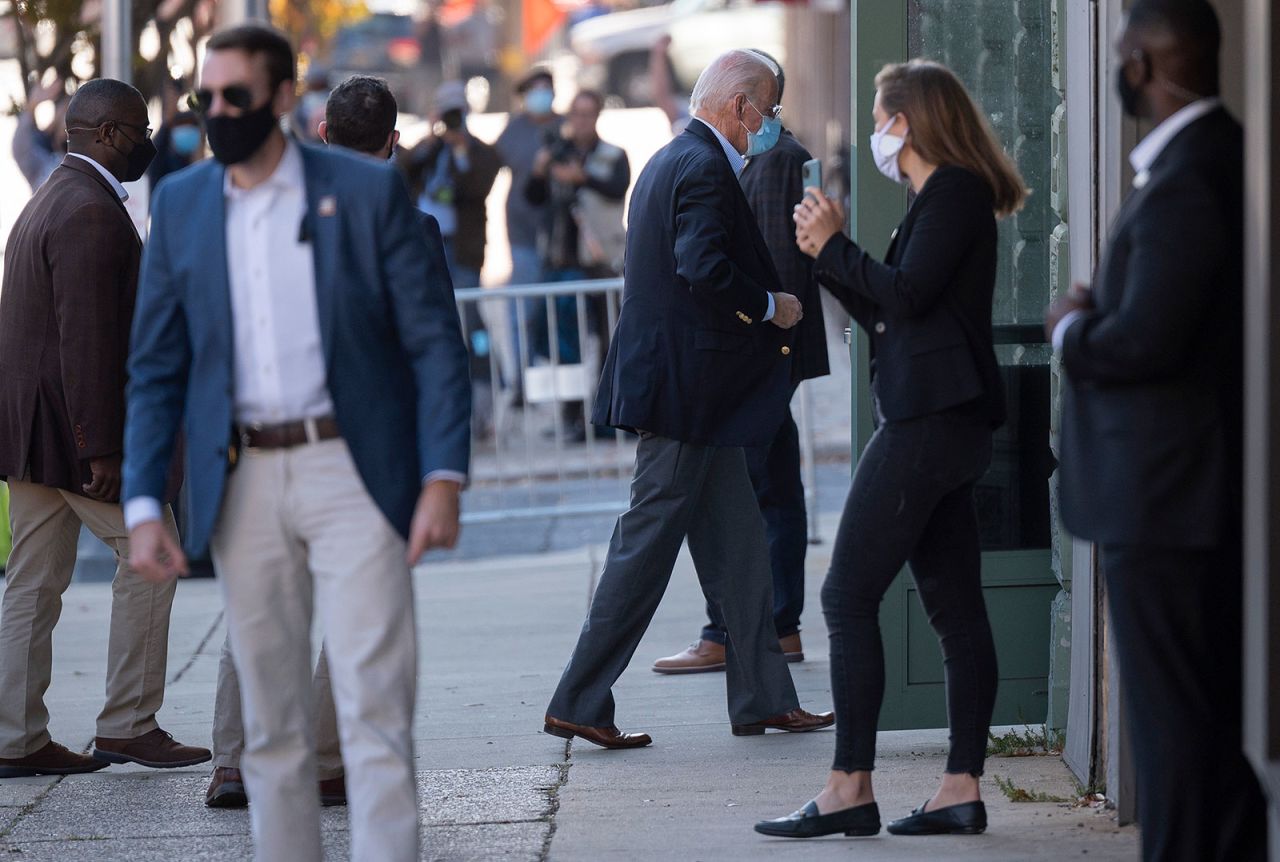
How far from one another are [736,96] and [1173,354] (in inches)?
104

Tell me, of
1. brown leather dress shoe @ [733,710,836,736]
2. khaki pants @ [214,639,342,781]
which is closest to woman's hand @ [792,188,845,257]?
khaki pants @ [214,639,342,781]

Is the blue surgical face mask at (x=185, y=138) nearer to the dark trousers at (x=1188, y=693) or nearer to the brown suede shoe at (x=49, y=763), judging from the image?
the brown suede shoe at (x=49, y=763)

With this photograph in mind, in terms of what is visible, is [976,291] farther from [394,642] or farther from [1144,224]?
[394,642]

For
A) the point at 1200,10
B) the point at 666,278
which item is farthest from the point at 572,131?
the point at 1200,10

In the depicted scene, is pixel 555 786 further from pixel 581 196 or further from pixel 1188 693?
pixel 581 196

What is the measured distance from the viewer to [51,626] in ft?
19.5

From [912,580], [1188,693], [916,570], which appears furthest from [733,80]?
[1188,693]

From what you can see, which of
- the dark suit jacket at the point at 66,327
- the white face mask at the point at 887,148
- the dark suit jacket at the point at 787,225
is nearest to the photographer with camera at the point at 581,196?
the dark suit jacket at the point at 787,225

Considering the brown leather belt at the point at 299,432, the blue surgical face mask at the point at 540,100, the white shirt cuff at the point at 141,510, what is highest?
the blue surgical face mask at the point at 540,100

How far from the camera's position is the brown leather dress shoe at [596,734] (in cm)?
583

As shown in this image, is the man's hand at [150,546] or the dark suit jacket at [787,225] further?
the dark suit jacket at [787,225]

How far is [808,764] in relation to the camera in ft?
18.4

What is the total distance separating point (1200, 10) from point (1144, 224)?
43 cm

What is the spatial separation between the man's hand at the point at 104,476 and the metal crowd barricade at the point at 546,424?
4.73 metres
